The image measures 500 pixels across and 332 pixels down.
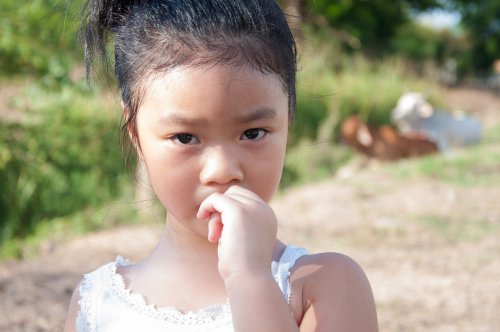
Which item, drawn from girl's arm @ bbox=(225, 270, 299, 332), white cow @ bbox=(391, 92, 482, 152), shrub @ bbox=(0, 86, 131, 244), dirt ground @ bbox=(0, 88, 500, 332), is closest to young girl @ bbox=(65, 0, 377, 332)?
girl's arm @ bbox=(225, 270, 299, 332)

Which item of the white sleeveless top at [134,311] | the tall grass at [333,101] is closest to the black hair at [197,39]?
the white sleeveless top at [134,311]

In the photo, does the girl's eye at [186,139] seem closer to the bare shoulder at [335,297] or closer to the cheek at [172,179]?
the cheek at [172,179]

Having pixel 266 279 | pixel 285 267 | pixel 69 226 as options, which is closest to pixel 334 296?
pixel 285 267

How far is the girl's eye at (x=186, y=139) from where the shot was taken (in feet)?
5.00

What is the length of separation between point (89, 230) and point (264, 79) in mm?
4952

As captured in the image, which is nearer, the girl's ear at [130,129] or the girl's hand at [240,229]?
the girl's hand at [240,229]

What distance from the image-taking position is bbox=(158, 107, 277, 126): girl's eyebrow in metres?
1.49

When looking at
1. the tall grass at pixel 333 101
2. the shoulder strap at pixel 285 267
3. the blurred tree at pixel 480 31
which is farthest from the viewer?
the blurred tree at pixel 480 31

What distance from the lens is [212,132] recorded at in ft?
4.91

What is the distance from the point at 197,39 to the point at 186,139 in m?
0.21

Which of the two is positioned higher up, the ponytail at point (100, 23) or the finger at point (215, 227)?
the ponytail at point (100, 23)

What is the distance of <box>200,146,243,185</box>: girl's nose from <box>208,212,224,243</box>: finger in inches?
2.7

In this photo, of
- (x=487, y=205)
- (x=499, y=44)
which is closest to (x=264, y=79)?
(x=487, y=205)

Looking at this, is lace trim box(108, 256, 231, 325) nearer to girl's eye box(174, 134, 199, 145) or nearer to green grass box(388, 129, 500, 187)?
girl's eye box(174, 134, 199, 145)
